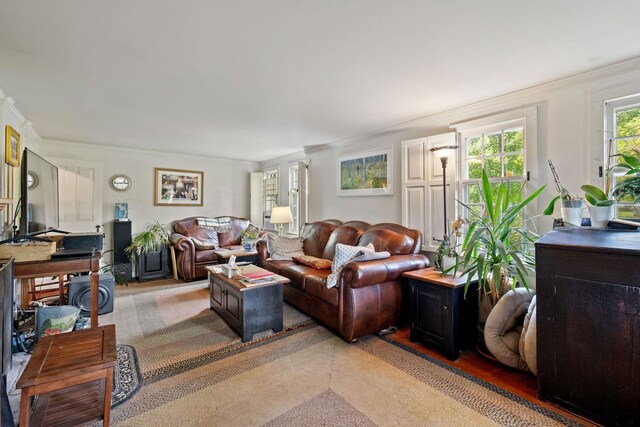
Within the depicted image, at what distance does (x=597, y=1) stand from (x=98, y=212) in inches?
252

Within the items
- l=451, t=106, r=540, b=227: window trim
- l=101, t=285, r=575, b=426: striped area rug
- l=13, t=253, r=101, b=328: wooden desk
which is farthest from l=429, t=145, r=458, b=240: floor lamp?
l=13, t=253, r=101, b=328: wooden desk

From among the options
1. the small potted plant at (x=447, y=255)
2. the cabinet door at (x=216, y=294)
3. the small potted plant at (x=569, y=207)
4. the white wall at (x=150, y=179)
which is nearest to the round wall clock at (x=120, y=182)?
the white wall at (x=150, y=179)

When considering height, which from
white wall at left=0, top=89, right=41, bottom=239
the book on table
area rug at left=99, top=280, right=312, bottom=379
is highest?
white wall at left=0, top=89, right=41, bottom=239

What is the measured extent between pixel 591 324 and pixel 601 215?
91 centimetres

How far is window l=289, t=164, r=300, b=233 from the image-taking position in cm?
567

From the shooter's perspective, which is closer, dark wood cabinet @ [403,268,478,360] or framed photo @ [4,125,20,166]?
dark wood cabinet @ [403,268,478,360]

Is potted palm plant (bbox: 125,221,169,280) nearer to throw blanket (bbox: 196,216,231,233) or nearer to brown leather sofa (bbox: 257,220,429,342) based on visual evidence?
throw blanket (bbox: 196,216,231,233)

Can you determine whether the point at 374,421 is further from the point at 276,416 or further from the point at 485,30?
the point at 485,30

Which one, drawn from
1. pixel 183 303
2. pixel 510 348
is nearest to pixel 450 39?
pixel 510 348

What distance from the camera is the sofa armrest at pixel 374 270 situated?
2.58 m

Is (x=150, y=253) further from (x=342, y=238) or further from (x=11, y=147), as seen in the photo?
(x=342, y=238)

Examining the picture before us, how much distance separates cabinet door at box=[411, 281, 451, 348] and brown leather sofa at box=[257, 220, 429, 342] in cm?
25

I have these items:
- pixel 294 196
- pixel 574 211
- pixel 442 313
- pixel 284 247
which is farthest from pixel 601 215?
pixel 294 196

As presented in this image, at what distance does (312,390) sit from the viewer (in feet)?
6.35
